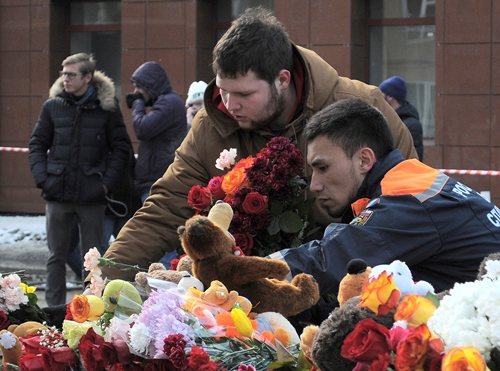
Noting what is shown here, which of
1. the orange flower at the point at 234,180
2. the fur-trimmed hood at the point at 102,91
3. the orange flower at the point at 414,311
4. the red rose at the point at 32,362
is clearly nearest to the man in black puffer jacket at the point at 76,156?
the fur-trimmed hood at the point at 102,91

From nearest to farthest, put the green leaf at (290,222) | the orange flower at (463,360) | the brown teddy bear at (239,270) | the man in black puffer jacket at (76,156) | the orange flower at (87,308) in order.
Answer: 1. the orange flower at (463,360)
2. the brown teddy bear at (239,270)
3. the orange flower at (87,308)
4. the green leaf at (290,222)
5. the man in black puffer jacket at (76,156)

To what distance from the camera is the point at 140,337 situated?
2145 mm

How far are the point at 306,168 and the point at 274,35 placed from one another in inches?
18.9

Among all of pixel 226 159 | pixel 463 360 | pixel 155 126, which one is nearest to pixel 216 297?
pixel 463 360

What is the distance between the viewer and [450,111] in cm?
998

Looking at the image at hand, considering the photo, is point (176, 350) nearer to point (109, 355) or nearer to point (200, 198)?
point (109, 355)

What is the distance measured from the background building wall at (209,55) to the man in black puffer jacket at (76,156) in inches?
155

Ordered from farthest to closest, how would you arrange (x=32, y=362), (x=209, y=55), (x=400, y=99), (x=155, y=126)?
(x=209, y=55), (x=400, y=99), (x=155, y=126), (x=32, y=362)

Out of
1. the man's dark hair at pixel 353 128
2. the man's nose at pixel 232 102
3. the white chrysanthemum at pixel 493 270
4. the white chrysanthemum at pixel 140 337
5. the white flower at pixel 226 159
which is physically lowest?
the white chrysanthemum at pixel 140 337

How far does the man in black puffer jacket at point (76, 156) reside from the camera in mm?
6977

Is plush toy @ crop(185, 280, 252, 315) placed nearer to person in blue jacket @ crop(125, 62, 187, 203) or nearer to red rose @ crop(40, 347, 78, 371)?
red rose @ crop(40, 347, 78, 371)

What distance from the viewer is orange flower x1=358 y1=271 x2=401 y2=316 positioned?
1766mm

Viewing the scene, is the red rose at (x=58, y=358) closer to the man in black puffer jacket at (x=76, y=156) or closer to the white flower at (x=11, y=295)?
the white flower at (x=11, y=295)

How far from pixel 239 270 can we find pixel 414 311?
78 centimetres
